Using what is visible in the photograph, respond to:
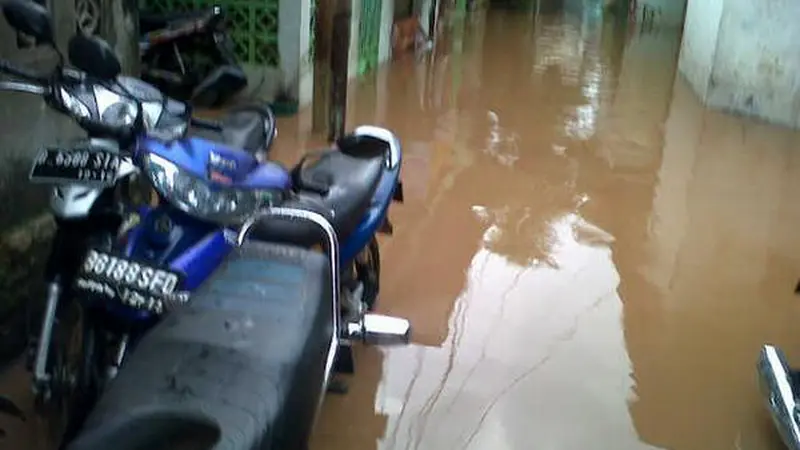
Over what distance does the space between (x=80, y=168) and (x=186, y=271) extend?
0.39 meters

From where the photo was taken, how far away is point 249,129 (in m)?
3.28

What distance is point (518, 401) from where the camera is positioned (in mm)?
3203

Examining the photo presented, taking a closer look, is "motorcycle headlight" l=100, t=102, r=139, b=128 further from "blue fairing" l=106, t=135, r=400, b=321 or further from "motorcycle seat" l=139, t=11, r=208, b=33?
"motorcycle seat" l=139, t=11, r=208, b=33

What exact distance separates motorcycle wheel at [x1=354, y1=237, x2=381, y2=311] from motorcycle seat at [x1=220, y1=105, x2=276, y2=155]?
59cm

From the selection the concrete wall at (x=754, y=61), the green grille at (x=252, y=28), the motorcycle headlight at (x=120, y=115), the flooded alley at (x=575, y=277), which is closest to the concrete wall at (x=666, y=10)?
the concrete wall at (x=754, y=61)

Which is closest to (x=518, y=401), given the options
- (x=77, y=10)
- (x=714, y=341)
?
(x=714, y=341)

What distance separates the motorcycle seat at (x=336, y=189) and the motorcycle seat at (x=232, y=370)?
46 cm

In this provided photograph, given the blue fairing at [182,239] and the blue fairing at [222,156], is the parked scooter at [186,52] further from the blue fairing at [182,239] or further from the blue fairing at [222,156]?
the blue fairing at [182,239]

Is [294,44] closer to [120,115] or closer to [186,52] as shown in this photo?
[186,52]

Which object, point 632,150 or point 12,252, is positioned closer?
point 12,252

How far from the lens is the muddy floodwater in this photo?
3.12 meters

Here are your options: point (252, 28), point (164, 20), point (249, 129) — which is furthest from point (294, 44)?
point (249, 129)

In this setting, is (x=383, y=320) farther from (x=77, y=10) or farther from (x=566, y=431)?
(x=77, y=10)

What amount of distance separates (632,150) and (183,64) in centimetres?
349
